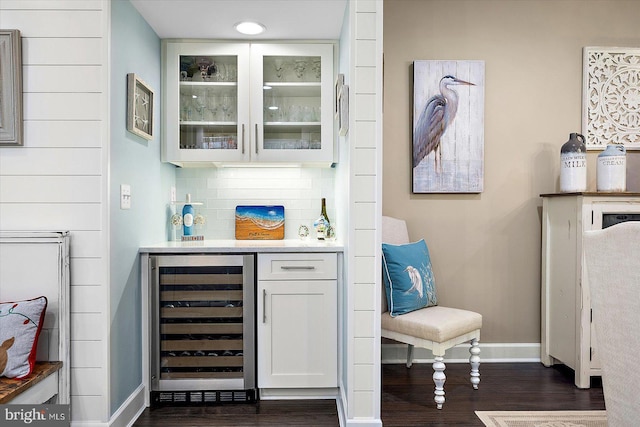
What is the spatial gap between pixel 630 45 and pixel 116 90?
11.2 ft

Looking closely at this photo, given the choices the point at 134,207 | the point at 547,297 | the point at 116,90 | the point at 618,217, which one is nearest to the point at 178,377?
the point at 134,207

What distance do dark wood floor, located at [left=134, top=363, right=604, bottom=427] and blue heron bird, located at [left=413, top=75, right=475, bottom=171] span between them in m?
1.46

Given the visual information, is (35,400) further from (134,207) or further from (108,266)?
(134,207)

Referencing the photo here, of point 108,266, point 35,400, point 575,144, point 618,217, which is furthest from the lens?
point 575,144

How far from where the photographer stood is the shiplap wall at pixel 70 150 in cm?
209

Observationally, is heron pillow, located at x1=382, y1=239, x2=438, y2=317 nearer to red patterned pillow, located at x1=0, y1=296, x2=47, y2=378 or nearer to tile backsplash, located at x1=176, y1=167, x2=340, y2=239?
tile backsplash, located at x1=176, y1=167, x2=340, y2=239

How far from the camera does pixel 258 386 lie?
262 cm

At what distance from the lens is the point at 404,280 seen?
272 centimetres

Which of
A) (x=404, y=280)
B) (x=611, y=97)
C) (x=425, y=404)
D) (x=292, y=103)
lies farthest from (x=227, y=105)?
(x=611, y=97)

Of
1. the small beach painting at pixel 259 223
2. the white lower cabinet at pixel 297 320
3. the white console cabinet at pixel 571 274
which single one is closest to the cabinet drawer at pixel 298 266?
the white lower cabinet at pixel 297 320

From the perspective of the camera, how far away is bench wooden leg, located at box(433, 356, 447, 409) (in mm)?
2438

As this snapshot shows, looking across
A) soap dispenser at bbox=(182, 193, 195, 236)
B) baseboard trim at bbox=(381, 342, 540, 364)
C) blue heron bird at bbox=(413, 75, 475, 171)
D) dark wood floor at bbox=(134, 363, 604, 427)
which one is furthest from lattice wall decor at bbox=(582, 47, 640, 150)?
soap dispenser at bbox=(182, 193, 195, 236)

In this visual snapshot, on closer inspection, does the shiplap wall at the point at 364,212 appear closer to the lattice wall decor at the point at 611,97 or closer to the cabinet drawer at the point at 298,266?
the cabinet drawer at the point at 298,266

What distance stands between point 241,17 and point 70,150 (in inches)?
46.3
